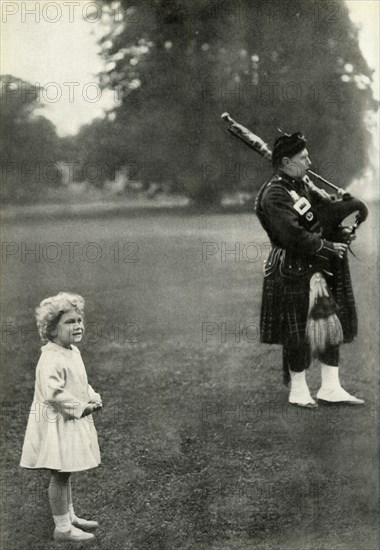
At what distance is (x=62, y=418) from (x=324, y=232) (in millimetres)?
1528

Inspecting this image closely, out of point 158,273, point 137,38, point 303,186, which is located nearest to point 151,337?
point 158,273

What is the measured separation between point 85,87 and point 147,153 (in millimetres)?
425

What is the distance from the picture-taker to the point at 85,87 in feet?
13.1

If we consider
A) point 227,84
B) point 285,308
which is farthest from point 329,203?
point 227,84

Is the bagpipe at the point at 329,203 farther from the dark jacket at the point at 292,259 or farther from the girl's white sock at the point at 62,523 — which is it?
the girl's white sock at the point at 62,523

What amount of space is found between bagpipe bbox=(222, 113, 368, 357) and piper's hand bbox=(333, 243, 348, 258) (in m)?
0.03

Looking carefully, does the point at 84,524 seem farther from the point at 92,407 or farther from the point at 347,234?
the point at 347,234

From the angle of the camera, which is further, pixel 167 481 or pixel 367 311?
pixel 367 311

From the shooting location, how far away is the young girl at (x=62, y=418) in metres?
3.75

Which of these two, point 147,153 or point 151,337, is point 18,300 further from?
point 147,153

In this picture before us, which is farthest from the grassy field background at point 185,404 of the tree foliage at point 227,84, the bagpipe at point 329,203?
the tree foliage at point 227,84

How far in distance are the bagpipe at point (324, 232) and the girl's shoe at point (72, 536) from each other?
4.53 feet

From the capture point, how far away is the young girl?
148 inches

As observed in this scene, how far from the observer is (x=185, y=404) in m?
4.02
